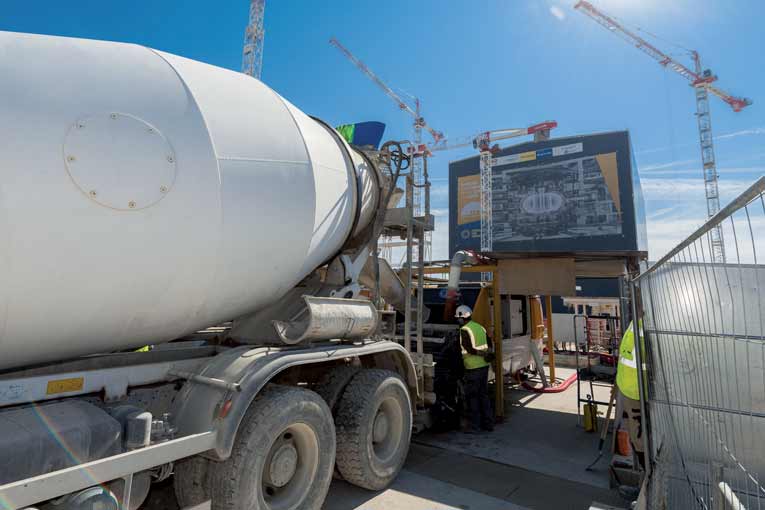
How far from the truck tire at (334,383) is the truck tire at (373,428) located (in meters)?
0.05

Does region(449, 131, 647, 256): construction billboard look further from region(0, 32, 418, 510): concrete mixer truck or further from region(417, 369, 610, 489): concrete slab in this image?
region(0, 32, 418, 510): concrete mixer truck

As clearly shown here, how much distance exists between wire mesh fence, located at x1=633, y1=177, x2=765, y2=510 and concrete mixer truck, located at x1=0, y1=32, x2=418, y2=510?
2.37 meters

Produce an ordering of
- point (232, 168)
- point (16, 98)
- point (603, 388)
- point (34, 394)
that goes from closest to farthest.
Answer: point (16, 98), point (34, 394), point (232, 168), point (603, 388)

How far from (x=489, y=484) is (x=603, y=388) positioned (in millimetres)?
6003

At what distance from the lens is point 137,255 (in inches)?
101

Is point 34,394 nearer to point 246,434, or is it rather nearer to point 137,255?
point 137,255

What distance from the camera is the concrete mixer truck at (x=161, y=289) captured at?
222cm

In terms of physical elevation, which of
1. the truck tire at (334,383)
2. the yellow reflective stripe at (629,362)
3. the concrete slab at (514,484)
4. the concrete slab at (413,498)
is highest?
the yellow reflective stripe at (629,362)

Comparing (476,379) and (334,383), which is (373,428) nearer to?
(334,383)

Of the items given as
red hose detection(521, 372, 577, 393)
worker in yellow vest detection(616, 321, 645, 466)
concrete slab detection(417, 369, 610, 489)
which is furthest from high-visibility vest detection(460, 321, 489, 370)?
red hose detection(521, 372, 577, 393)

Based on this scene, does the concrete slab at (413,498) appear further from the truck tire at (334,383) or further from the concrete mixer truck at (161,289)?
the truck tire at (334,383)

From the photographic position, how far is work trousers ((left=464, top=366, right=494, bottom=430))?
20.6 ft

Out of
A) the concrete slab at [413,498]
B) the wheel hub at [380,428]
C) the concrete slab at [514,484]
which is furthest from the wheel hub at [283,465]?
the concrete slab at [514,484]

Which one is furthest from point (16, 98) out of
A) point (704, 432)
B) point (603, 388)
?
point (603, 388)
